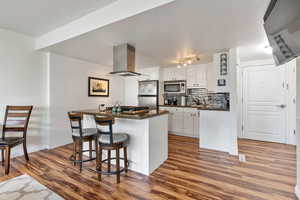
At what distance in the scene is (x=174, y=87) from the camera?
4867 mm

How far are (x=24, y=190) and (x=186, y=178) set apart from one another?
214cm

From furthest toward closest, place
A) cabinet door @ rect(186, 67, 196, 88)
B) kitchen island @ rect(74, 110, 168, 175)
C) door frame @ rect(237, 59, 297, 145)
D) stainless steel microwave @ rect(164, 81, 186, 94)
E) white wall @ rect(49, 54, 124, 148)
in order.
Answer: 1. stainless steel microwave @ rect(164, 81, 186, 94)
2. cabinet door @ rect(186, 67, 196, 88)
3. door frame @ rect(237, 59, 297, 145)
4. white wall @ rect(49, 54, 124, 148)
5. kitchen island @ rect(74, 110, 168, 175)

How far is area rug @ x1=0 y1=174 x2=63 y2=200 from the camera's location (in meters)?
1.74

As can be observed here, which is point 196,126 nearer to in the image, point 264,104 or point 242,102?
point 242,102

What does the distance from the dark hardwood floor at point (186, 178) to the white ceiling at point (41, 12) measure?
2.41 metres

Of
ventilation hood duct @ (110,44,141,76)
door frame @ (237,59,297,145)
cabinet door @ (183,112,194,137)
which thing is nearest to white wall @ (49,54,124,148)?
ventilation hood duct @ (110,44,141,76)

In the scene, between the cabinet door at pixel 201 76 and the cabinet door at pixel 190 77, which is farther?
the cabinet door at pixel 190 77

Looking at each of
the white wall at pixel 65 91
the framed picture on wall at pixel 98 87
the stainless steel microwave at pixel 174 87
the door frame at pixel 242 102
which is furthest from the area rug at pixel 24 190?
the door frame at pixel 242 102

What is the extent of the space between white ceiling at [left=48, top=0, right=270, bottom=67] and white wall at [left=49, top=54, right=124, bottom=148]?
0.38 m

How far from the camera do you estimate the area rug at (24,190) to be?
1743 millimetres

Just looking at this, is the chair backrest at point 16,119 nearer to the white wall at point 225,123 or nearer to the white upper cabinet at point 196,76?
the white wall at point 225,123

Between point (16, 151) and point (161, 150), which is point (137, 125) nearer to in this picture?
point (161, 150)

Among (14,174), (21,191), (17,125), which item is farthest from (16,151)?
(21,191)

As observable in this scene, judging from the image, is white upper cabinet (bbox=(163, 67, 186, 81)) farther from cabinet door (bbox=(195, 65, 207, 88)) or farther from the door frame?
the door frame
